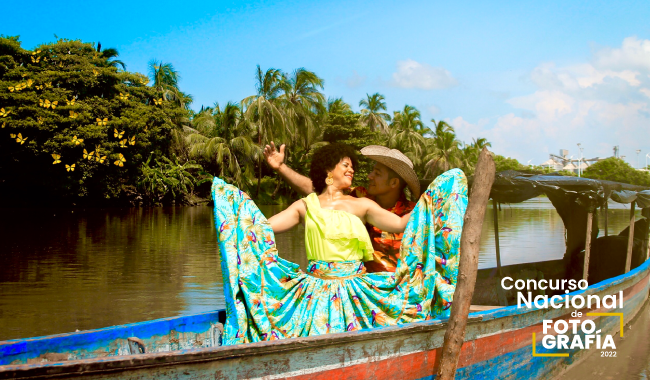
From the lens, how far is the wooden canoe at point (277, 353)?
2.50 metres

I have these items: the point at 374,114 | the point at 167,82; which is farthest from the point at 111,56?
the point at 374,114

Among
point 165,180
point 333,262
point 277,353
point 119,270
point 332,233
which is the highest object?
point 165,180

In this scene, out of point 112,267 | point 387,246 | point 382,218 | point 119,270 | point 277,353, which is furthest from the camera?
point 112,267

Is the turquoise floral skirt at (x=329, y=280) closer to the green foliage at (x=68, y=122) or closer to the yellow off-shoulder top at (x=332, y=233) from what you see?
the yellow off-shoulder top at (x=332, y=233)

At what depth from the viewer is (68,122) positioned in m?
23.3

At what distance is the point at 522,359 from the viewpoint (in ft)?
14.3

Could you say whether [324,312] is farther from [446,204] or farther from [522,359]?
[522,359]

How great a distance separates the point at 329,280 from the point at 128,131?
23985 millimetres

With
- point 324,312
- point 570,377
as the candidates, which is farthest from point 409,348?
point 570,377

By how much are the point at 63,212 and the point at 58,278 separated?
15.9m

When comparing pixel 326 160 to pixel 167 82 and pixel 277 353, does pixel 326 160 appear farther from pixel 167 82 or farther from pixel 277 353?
pixel 167 82

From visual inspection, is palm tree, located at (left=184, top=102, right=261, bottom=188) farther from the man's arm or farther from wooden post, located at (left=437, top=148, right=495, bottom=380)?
wooden post, located at (left=437, top=148, right=495, bottom=380)

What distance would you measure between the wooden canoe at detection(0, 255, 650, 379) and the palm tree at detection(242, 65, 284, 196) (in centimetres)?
2709

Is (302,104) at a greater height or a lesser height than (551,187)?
greater
